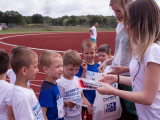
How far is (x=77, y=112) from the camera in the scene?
2.70 meters

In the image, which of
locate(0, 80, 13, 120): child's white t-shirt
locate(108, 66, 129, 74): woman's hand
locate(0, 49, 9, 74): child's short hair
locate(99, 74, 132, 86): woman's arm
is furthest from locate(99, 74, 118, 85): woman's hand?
locate(0, 49, 9, 74): child's short hair

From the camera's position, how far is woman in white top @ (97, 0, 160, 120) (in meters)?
1.41

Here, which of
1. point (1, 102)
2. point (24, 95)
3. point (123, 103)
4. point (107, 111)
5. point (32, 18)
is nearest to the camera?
point (24, 95)

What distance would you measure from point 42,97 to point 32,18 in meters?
75.5

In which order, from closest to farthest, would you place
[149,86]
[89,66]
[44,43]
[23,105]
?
[149,86] < [23,105] < [89,66] < [44,43]

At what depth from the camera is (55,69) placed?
2414 mm

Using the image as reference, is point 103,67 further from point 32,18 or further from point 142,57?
point 32,18

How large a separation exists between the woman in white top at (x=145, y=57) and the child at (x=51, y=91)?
918 mm

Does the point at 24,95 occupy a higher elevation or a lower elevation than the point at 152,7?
lower

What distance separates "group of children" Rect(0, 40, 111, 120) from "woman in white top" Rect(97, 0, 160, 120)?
0.89m

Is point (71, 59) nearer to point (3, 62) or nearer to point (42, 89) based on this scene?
point (42, 89)

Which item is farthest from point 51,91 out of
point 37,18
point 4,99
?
point 37,18

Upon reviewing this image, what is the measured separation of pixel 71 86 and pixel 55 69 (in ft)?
1.28

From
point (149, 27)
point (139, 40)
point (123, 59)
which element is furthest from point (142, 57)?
point (123, 59)
